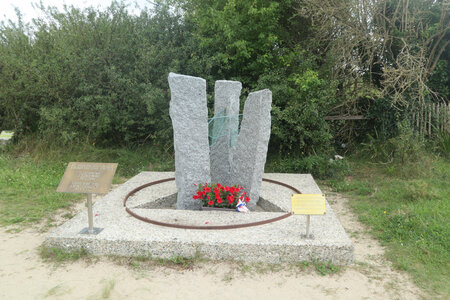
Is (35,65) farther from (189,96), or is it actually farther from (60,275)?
(60,275)

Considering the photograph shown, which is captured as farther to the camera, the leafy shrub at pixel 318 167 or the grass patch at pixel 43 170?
the leafy shrub at pixel 318 167

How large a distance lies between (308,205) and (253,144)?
1.43m

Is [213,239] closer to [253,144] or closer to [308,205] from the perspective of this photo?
[308,205]

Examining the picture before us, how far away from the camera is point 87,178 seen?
349 cm

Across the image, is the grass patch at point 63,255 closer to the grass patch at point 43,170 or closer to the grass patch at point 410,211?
the grass patch at point 43,170

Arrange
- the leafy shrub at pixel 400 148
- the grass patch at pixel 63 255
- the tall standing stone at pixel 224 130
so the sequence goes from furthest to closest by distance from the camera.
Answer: the leafy shrub at pixel 400 148
the tall standing stone at pixel 224 130
the grass patch at pixel 63 255

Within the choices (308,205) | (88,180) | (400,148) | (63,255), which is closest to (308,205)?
(308,205)

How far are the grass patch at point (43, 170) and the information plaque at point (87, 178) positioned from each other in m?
1.55

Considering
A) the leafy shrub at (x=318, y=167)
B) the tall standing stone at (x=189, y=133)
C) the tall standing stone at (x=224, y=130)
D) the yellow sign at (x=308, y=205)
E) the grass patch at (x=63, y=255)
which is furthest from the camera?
the leafy shrub at (x=318, y=167)

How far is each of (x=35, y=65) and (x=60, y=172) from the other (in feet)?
9.56

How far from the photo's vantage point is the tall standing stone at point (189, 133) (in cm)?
429

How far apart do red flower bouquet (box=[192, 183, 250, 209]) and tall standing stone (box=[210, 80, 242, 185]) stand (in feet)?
1.93

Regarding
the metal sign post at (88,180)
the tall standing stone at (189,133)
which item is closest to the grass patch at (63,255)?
the metal sign post at (88,180)

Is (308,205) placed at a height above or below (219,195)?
above
